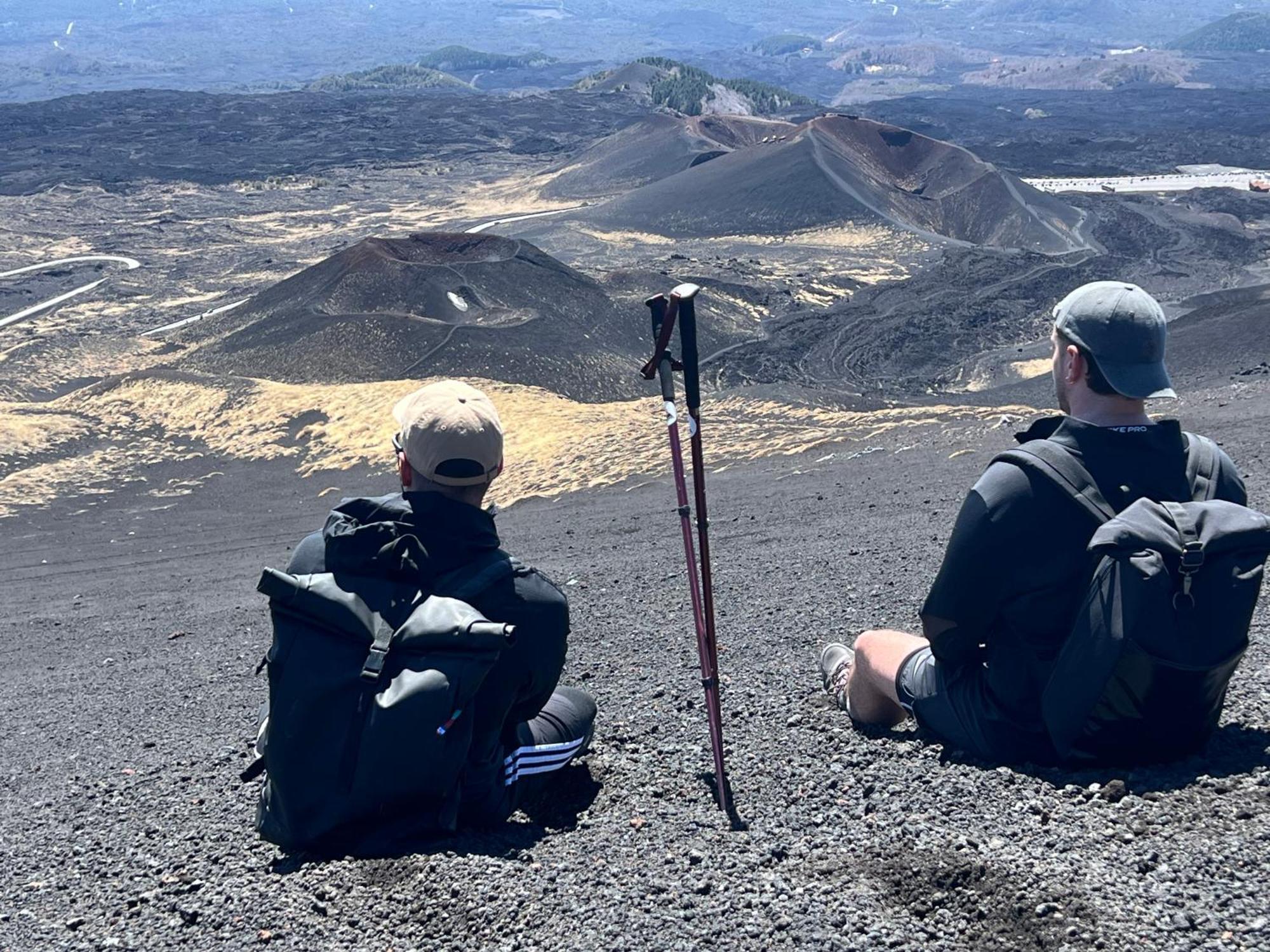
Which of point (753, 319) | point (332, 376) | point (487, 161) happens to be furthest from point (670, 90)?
point (332, 376)

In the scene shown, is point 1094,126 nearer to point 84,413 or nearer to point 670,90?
point 670,90

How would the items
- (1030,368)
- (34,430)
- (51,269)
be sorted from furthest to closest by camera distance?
(51,269) → (1030,368) → (34,430)

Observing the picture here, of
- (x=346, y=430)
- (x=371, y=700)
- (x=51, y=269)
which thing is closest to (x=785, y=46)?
(x=51, y=269)

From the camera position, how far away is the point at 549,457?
Result: 17188 millimetres

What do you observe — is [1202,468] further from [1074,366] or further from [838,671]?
[838,671]

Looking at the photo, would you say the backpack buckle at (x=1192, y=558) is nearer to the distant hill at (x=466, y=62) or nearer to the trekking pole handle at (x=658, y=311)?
the trekking pole handle at (x=658, y=311)

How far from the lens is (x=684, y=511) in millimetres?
4492

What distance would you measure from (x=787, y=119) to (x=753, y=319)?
173 feet

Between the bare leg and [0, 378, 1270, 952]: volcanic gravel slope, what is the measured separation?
0.09 metres

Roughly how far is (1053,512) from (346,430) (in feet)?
54.4

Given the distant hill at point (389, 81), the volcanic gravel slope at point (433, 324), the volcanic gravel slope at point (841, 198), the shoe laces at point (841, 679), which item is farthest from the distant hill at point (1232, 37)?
the shoe laces at point (841, 679)

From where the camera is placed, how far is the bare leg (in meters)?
4.48

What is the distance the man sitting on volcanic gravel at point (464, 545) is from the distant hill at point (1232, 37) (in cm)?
16228

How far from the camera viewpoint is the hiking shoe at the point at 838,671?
4.94m
